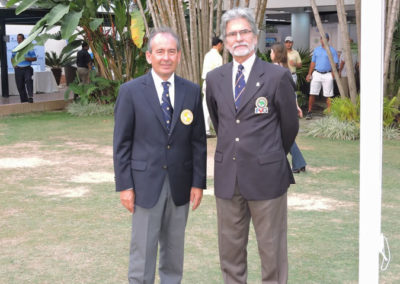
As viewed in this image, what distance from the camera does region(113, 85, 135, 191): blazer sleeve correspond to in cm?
350

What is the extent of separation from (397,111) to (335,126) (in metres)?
1.10

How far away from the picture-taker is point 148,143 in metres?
3.54

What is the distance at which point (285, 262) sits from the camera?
12.1 feet

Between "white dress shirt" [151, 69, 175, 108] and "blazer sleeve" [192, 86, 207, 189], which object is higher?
"white dress shirt" [151, 69, 175, 108]

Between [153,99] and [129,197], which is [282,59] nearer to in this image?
[153,99]

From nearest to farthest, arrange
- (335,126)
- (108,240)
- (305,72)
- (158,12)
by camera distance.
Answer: (108,240) < (335,126) < (158,12) < (305,72)

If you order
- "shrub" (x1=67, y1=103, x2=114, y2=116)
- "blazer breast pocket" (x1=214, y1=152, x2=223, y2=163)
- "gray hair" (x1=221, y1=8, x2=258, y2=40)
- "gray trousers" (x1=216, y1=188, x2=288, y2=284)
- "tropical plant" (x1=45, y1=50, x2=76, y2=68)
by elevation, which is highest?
"tropical plant" (x1=45, y1=50, x2=76, y2=68)

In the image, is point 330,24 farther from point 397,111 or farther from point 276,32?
point 397,111

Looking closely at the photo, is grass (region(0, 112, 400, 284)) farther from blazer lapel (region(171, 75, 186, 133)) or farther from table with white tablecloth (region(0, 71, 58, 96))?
table with white tablecloth (region(0, 71, 58, 96))

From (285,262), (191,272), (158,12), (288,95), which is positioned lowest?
(191,272)

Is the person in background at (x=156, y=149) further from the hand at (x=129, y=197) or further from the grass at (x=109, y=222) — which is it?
the grass at (x=109, y=222)

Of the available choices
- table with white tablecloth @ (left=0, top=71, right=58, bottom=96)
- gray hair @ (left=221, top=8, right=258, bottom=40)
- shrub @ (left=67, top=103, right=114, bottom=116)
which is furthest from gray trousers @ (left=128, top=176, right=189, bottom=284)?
table with white tablecloth @ (left=0, top=71, right=58, bottom=96)

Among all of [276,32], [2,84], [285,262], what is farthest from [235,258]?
[276,32]

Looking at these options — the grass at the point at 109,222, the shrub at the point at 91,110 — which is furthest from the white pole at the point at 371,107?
the shrub at the point at 91,110
